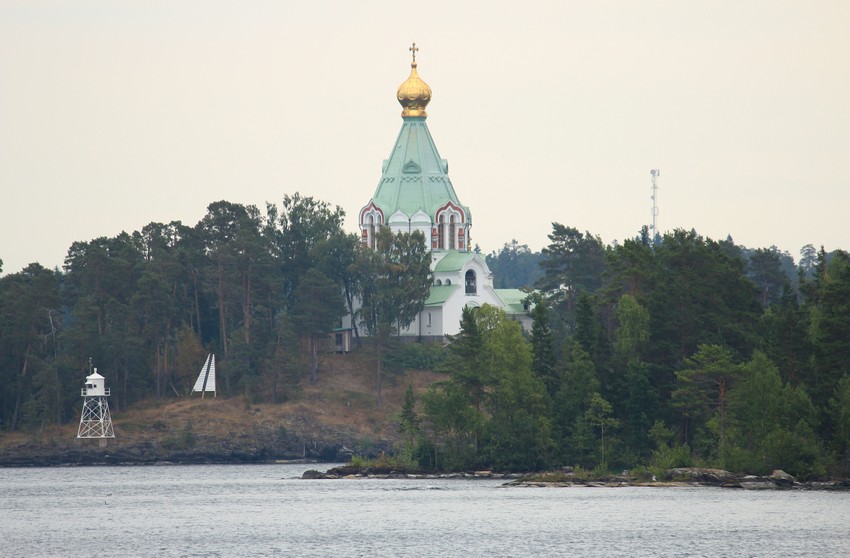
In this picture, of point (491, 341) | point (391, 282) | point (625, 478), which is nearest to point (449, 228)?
point (391, 282)

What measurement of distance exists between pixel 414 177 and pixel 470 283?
8682 millimetres

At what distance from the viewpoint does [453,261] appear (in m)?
129

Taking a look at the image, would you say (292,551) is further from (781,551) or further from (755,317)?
(755,317)

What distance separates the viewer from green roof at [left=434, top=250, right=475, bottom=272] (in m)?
128

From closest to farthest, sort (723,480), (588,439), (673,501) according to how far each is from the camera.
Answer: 1. (673,501)
2. (723,480)
3. (588,439)

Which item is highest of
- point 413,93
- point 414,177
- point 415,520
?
point 413,93

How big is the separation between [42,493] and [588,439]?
27.1 m

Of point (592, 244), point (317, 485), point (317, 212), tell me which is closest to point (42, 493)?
point (317, 485)

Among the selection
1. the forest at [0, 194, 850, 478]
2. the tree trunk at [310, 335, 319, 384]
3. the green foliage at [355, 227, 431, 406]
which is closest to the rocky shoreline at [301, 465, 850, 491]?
the forest at [0, 194, 850, 478]

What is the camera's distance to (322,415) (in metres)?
118

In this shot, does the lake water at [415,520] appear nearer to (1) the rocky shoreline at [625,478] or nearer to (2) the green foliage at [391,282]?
(1) the rocky shoreline at [625,478]

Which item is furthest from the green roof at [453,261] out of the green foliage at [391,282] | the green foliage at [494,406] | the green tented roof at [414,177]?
the green foliage at [494,406]

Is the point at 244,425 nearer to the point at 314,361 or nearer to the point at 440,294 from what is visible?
the point at 314,361

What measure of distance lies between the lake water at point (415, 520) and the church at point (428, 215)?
35.8 meters
